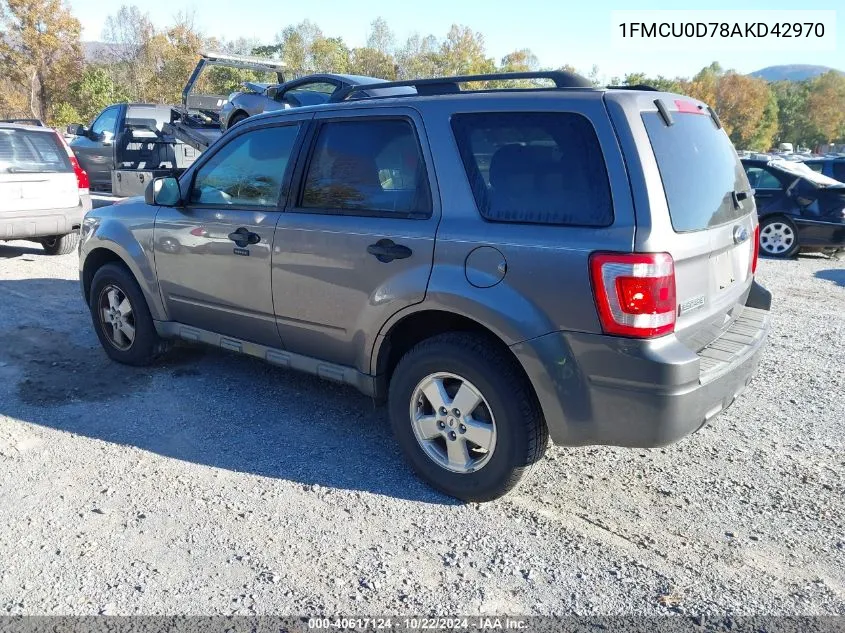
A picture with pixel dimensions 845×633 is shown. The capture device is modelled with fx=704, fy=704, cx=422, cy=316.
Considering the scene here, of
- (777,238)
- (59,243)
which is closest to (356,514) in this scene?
(59,243)

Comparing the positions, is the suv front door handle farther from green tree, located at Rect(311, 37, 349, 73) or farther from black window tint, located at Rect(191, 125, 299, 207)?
green tree, located at Rect(311, 37, 349, 73)

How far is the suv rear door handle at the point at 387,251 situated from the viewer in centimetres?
341

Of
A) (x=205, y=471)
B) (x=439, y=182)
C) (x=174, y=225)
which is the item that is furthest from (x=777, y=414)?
(x=174, y=225)

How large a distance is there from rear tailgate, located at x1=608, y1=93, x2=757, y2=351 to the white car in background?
795cm

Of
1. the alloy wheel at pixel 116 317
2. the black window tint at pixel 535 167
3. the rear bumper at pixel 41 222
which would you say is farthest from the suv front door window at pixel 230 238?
the rear bumper at pixel 41 222

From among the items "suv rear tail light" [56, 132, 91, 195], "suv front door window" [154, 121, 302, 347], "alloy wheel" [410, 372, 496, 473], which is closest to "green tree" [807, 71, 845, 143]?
"suv rear tail light" [56, 132, 91, 195]

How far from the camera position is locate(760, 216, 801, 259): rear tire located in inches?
417

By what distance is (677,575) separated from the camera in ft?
9.36

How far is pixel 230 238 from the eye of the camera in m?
4.23

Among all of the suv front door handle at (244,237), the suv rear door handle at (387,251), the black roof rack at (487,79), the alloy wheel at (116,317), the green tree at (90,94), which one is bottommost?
the alloy wheel at (116,317)

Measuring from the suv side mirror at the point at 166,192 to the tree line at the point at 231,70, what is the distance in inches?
571

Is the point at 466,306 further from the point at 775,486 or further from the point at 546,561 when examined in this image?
the point at 775,486

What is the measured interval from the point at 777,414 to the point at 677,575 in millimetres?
2044

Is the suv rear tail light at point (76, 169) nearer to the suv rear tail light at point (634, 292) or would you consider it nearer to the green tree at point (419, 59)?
the suv rear tail light at point (634, 292)
